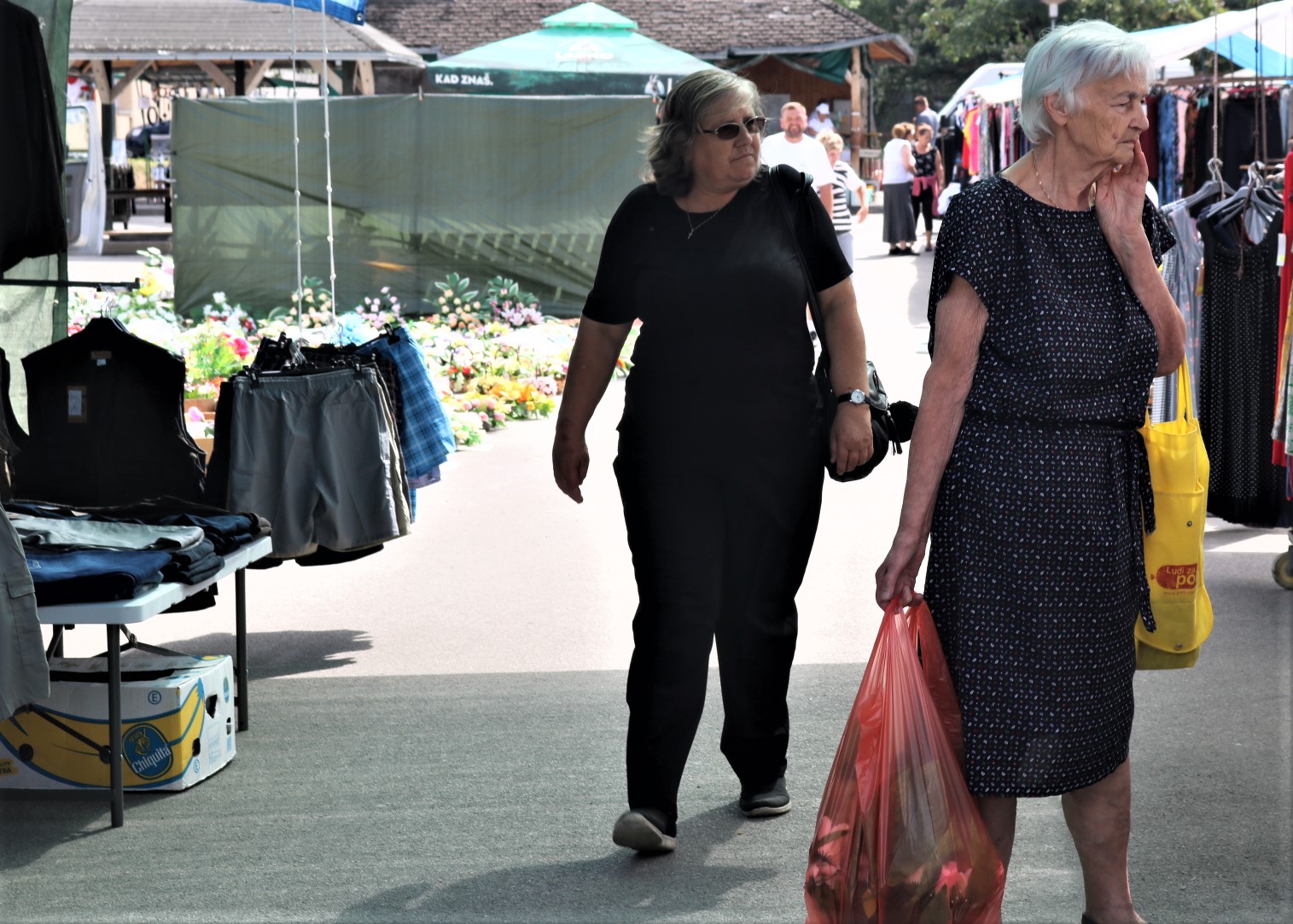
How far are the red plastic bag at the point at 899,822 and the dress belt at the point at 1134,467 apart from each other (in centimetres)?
44

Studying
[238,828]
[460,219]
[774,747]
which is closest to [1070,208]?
[774,747]

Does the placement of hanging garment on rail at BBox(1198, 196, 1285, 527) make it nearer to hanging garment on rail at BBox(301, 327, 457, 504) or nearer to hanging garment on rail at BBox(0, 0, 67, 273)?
hanging garment on rail at BBox(301, 327, 457, 504)

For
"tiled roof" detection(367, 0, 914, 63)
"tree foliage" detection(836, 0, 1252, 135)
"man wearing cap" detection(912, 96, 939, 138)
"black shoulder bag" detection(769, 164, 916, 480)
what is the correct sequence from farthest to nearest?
1. "tree foliage" detection(836, 0, 1252, 135)
2. "tiled roof" detection(367, 0, 914, 63)
3. "man wearing cap" detection(912, 96, 939, 138)
4. "black shoulder bag" detection(769, 164, 916, 480)

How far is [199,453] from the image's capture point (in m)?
5.39

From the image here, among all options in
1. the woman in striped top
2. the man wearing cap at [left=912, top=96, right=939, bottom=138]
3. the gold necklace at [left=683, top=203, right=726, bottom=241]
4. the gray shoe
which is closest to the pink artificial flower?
the gray shoe

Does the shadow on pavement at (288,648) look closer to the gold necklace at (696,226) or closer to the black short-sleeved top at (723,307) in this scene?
the black short-sleeved top at (723,307)

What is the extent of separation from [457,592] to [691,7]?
29838 millimetres

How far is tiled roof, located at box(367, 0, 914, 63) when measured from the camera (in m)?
33.2

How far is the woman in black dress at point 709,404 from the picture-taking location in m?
4.03

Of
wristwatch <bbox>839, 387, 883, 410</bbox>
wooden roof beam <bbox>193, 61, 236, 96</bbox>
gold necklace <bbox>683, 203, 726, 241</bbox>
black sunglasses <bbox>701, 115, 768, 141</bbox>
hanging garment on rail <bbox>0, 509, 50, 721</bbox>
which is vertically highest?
wooden roof beam <bbox>193, 61, 236, 96</bbox>

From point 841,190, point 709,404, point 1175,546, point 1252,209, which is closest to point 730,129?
point 709,404

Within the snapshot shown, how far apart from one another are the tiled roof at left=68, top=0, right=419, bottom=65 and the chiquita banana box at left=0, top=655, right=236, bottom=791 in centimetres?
1711

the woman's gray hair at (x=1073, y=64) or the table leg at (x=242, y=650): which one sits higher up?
the woman's gray hair at (x=1073, y=64)

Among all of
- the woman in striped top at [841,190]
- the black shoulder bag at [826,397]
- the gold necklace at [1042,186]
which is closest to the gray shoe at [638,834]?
the black shoulder bag at [826,397]
